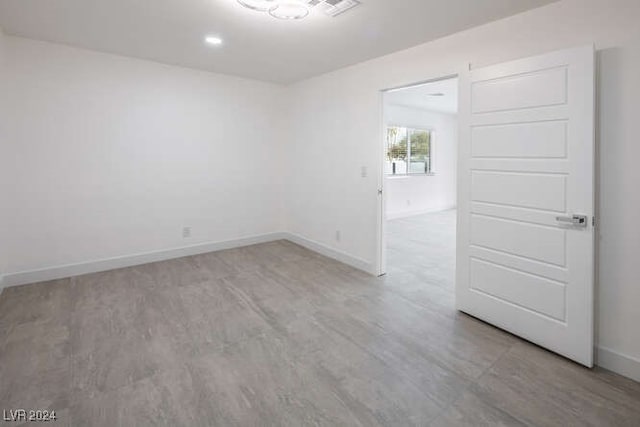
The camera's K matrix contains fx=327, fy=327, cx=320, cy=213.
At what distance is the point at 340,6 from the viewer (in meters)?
2.51

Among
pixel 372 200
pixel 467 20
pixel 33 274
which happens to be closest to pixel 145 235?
pixel 33 274

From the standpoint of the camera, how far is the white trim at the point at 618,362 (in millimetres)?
2083

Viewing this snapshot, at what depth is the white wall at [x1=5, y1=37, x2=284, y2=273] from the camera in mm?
3537

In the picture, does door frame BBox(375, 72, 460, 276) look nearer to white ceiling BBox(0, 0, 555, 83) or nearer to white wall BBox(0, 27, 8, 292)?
white ceiling BBox(0, 0, 555, 83)

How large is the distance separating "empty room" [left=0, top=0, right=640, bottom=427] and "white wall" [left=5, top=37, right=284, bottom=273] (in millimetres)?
24

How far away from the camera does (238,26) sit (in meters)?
2.93

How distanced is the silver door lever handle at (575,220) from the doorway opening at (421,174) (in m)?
2.29

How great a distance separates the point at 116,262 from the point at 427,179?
7187 millimetres

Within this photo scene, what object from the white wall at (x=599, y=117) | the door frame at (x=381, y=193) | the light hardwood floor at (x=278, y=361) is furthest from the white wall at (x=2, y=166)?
the door frame at (x=381, y=193)

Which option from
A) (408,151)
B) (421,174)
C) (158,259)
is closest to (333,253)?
(158,259)

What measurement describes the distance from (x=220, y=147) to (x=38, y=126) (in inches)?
80.8

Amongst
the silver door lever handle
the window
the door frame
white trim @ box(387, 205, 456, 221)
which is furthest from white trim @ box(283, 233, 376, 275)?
the window

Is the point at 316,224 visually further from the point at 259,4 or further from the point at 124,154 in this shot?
the point at 259,4

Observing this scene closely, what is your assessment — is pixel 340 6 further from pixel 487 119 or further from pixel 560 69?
pixel 560 69
